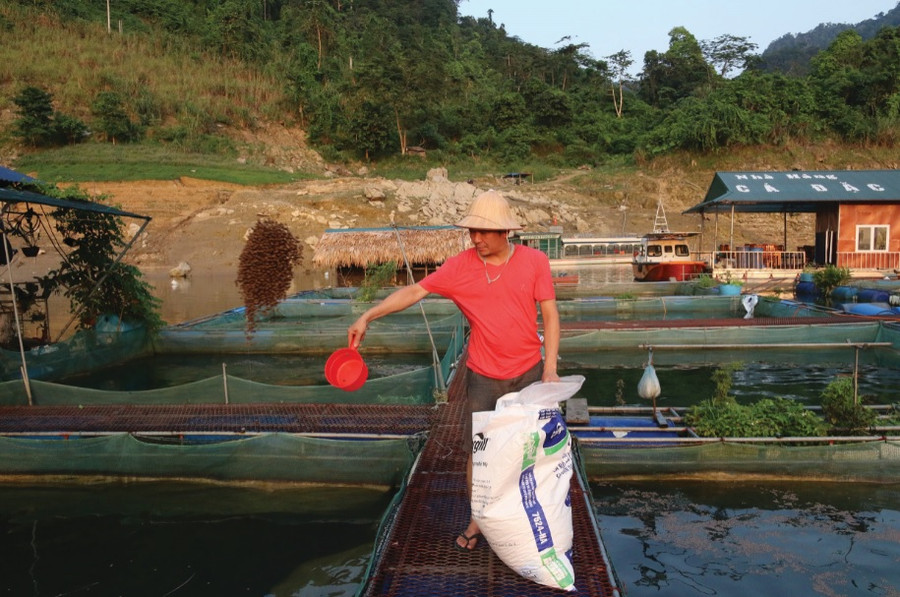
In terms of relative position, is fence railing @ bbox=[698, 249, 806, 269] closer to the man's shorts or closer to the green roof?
the green roof

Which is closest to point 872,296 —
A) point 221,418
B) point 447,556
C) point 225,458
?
point 221,418

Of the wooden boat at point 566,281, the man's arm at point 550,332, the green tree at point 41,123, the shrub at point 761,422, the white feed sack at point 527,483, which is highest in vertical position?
the green tree at point 41,123

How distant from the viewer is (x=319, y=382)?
32.3 ft

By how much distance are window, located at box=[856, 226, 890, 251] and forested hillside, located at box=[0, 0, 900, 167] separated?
16.7m

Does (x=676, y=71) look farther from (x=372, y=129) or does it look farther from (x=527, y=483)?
(x=527, y=483)

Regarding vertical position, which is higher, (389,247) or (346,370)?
(389,247)

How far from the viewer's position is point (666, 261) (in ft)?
62.8

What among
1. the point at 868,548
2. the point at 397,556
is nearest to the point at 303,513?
the point at 397,556

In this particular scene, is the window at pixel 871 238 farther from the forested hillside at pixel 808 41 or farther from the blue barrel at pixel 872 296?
the forested hillside at pixel 808 41

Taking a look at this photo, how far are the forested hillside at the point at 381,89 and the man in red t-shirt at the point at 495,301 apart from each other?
3464 cm

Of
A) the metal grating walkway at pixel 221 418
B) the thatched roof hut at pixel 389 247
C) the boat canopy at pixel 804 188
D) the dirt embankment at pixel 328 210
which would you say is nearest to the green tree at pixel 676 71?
the dirt embankment at pixel 328 210

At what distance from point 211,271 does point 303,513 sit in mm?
22575

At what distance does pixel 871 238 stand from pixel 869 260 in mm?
707

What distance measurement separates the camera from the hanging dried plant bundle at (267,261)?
794 cm
